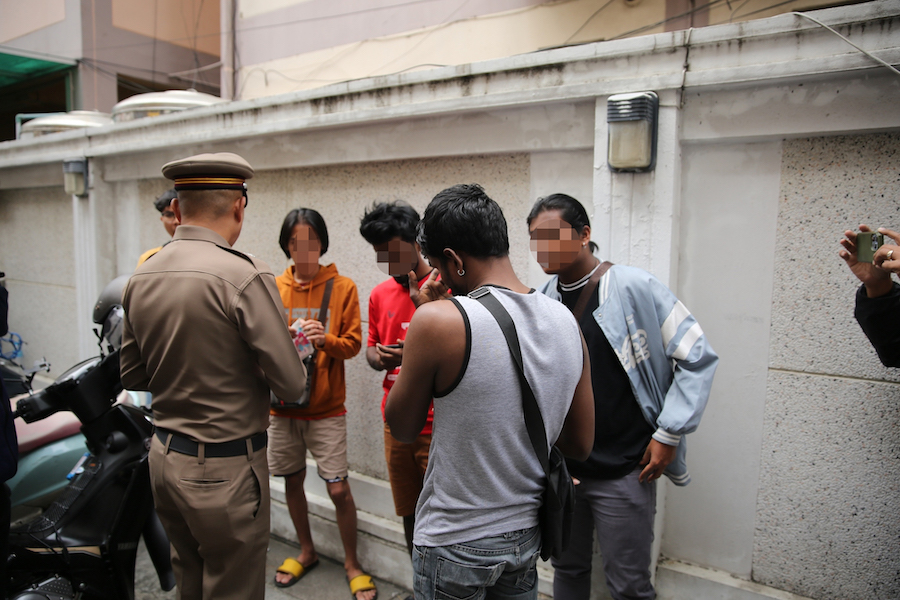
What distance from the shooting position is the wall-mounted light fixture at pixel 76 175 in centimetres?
553

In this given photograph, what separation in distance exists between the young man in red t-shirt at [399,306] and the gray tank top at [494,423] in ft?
3.74

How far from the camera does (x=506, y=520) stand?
164cm

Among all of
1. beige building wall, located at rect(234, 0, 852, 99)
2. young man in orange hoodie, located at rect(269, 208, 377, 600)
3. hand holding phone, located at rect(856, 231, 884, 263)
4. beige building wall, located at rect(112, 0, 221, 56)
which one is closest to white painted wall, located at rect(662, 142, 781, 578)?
hand holding phone, located at rect(856, 231, 884, 263)

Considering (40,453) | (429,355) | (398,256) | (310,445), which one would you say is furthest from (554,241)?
(40,453)

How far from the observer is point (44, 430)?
3771 millimetres

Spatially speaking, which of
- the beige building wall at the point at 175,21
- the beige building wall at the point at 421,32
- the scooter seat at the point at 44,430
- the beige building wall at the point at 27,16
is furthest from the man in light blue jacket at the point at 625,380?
the beige building wall at the point at 27,16

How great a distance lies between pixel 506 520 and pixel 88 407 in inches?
93.7

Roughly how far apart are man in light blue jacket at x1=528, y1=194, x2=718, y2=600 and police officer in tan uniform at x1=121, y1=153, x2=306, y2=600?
122 cm

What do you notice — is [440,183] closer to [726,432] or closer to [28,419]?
[726,432]

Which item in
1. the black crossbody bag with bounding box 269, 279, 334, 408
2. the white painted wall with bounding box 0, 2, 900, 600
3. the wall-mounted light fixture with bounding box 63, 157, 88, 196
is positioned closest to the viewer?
the white painted wall with bounding box 0, 2, 900, 600

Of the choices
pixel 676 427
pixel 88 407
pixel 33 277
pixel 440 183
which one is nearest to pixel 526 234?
pixel 440 183

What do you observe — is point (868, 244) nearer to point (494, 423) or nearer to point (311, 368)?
point (494, 423)

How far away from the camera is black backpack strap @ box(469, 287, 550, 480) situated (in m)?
1.54

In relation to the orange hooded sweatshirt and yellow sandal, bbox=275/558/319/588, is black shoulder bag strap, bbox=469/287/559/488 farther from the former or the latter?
yellow sandal, bbox=275/558/319/588
